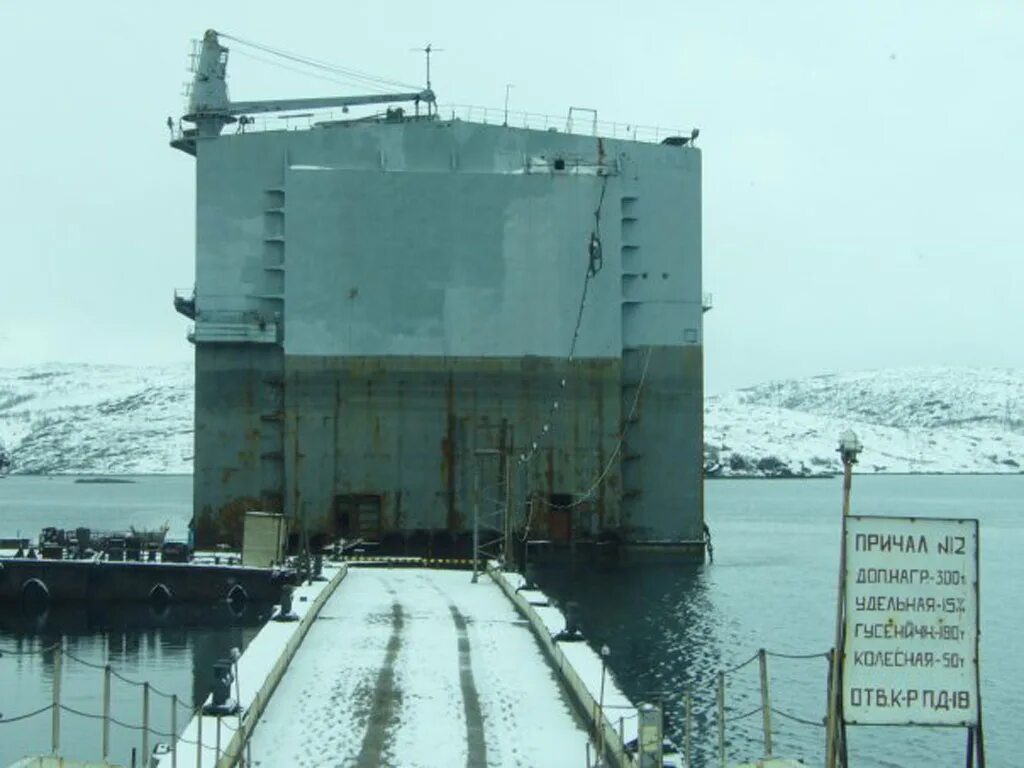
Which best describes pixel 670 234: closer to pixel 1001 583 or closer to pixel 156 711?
pixel 1001 583

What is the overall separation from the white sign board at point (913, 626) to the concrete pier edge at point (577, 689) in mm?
4062

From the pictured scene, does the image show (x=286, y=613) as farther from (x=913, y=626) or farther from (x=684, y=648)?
(x=684, y=648)

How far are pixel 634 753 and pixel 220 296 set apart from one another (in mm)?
50833

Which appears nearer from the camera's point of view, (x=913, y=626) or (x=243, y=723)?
(x=913, y=626)

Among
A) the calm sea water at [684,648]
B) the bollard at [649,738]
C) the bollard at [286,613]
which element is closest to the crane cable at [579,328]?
the calm sea water at [684,648]

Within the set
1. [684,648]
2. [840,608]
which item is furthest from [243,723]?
[684,648]

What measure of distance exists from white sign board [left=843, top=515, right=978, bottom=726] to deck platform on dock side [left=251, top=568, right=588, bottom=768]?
18.2 ft

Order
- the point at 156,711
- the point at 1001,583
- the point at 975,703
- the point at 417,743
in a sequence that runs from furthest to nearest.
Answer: the point at 1001,583
the point at 156,711
the point at 417,743
the point at 975,703

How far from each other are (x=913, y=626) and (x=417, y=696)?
10.3m

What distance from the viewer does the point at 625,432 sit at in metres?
69.8

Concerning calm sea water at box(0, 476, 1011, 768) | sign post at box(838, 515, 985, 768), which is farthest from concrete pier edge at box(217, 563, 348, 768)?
sign post at box(838, 515, 985, 768)

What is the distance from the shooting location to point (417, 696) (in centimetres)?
2472

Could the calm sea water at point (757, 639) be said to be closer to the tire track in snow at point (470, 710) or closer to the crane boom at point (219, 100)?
the tire track in snow at point (470, 710)

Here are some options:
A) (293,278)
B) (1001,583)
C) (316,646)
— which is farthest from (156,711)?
(1001,583)
